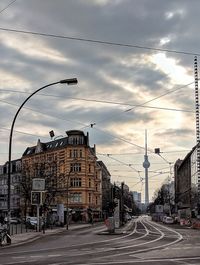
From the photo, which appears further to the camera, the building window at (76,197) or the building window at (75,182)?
the building window at (75,182)

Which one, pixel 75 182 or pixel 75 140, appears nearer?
pixel 75 182

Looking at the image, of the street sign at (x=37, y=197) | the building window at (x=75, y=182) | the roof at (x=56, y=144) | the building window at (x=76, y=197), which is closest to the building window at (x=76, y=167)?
the building window at (x=75, y=182)

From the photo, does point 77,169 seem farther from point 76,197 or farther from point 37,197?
point 37,197

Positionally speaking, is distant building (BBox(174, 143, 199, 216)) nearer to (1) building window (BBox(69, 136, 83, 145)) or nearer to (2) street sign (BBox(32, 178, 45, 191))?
(1) building window (BBox(69, 136, 83, 145))

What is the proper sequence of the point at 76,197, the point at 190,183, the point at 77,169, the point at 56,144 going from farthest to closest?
1. the point at 56,144
2. the point at 190,183
3. the point at 77,169
4. the point at 76,197

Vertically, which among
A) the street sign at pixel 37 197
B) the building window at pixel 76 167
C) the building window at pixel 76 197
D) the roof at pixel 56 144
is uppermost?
the roof at pixel 56 144

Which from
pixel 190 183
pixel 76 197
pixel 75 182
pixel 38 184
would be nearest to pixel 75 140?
pixel 75 182

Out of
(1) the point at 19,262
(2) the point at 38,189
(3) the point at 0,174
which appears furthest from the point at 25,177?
(3) the point at 0,174

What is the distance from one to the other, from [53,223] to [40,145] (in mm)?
54842

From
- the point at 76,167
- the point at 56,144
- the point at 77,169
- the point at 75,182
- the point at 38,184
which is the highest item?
the point at 56,144

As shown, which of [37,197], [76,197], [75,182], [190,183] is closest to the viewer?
[37,197]

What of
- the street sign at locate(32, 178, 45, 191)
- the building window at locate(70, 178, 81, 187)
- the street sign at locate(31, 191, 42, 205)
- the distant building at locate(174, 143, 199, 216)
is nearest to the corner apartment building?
the building window at locate(70, 178, 81, 187)

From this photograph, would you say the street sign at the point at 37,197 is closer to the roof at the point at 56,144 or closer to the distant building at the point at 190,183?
the distant building at the point at 190,183

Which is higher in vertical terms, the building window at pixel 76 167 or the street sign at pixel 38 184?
the building window at pixel 76 167
